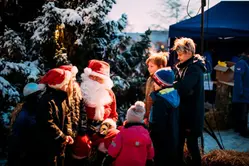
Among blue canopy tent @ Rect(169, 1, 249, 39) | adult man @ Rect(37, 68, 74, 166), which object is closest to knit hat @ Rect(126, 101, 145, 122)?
adult man @ Rect(37, 68, 74, 166)

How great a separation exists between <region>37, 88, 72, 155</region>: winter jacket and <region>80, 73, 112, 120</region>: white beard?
1.82ft

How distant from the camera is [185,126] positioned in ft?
14.0

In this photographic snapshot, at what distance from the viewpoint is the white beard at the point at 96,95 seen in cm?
416

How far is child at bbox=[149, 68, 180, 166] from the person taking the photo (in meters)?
3.75

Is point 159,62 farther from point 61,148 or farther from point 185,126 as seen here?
point 61,148

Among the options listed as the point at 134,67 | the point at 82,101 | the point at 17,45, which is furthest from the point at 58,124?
the point at 134,67

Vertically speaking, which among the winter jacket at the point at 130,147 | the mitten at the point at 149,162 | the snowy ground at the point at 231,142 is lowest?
the snowy ground at the point at 231,142

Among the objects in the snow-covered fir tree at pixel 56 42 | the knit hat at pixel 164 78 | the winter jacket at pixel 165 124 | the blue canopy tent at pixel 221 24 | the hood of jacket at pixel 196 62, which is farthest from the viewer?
the blue canopy tent at pixel 221 24

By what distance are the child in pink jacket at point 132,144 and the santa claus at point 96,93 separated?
2.12 ft

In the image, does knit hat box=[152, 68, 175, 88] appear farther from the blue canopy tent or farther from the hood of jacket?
the blue canopy tent

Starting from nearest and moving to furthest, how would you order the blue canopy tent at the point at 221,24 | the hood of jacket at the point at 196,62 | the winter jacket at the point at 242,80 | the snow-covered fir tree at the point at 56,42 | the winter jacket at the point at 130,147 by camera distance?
1. the winter jacket at the point at 130,147
2. the hood of jacket at the point at 196,62
3. the snow-covered fir tree at the point at 56,42
4. the blue canopy tent at the point at 221,24
5. the winter jacket at the point at 242,80

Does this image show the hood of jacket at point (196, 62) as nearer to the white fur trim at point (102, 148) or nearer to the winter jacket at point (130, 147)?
the winter jacket at point (130, 147)

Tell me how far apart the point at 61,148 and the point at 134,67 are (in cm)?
568

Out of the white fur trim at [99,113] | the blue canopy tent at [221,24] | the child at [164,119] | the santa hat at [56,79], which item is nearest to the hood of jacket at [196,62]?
the child at [164,119]
